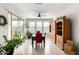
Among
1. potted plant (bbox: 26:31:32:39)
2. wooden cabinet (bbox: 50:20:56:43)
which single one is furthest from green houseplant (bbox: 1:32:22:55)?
wooden cabinet (bbox: 50:20:56:43)

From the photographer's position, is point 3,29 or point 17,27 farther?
point 17,27

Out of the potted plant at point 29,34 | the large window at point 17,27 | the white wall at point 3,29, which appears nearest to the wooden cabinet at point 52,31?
the potted plant at point 29,34

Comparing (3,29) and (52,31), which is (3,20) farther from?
(52,31)

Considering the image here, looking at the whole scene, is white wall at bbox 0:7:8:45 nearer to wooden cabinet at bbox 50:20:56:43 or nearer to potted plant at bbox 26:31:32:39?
potted plant at bbox 26:31:32:39

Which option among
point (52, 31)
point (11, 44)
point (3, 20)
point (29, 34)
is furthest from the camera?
point (52, 31)

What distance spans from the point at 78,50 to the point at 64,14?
782mm

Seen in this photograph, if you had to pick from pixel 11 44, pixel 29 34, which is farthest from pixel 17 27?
pixel 11 44

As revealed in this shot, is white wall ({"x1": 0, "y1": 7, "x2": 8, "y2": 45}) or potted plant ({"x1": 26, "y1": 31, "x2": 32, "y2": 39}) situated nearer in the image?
white wall ({"x1": 0, "y1": 7, "x2": 8, "y2": 45})

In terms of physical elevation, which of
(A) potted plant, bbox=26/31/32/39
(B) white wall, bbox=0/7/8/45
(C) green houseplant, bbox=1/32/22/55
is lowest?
(C) green houseplant, bbox=1/32/22/55

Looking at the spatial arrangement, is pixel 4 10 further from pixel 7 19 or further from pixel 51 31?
pixel 51 31


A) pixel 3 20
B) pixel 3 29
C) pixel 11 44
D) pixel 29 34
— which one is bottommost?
pixel 11 44

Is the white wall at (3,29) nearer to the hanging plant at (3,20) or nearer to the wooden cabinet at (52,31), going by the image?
the hanging plant at (3,20)

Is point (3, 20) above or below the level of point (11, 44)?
above

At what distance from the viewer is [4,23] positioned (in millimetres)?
2328
